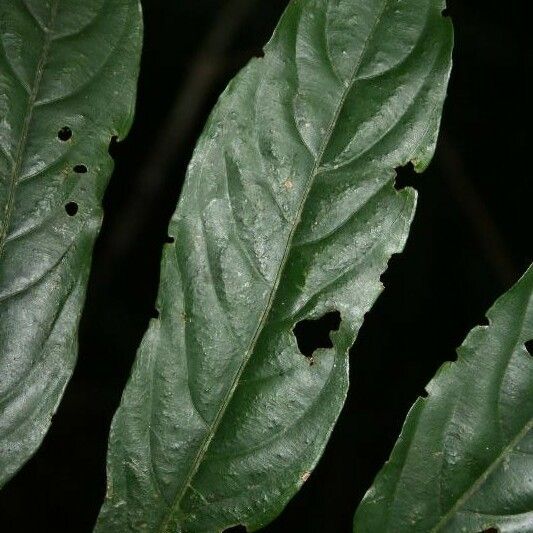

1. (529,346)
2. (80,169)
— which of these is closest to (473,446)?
(529,346)

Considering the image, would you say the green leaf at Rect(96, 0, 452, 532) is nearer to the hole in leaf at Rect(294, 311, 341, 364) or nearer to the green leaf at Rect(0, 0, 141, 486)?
the green leaf at Rect(0, 0, 141, 486)

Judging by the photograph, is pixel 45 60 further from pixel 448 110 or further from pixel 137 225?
pixel 448 110

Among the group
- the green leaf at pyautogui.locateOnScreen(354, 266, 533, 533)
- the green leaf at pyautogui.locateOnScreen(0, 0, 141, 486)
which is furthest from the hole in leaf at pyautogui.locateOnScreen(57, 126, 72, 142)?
the green leaf at pyautogui.locateOnScreen(354, 266, 533, 533)

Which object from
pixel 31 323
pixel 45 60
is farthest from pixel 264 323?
pixel 45 60

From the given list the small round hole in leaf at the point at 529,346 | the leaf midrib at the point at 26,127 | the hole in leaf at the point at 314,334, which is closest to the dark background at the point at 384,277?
the hole in leaf at the point at 314,334

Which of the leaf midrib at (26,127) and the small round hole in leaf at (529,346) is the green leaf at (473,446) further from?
the leaf midrib at (26,127)

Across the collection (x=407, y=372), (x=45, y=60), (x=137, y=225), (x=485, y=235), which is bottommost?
(x=407, y=372)
